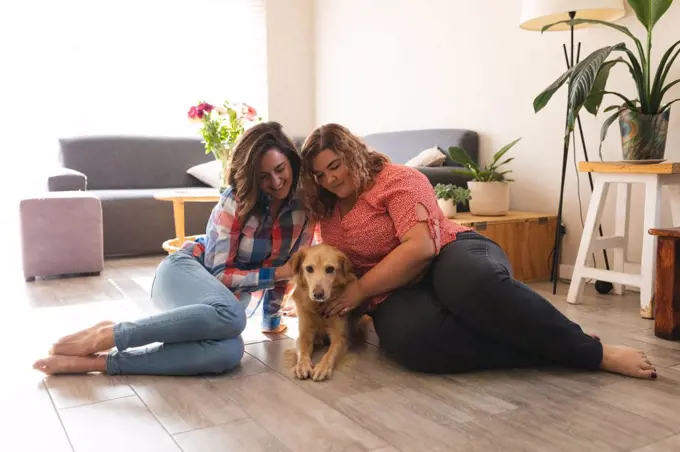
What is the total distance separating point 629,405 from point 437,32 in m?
3.17

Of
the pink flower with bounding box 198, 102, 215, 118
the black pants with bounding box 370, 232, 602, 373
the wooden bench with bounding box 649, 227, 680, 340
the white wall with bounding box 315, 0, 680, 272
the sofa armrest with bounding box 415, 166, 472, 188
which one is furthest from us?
the pink flower with bounding box 198, 102, 215, 118

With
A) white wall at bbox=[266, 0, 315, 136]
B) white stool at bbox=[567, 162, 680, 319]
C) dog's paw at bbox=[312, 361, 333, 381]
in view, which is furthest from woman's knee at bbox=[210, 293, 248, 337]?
Result: white wall at bbox=[266, 0, 315, 136]

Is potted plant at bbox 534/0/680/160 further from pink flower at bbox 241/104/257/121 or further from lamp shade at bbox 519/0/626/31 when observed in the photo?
pink flower at bbox 241/104/257/121

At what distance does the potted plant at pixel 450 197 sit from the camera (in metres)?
3.22

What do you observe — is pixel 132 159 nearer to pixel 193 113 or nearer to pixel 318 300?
pixel 193 113

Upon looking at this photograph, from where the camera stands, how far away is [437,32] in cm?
421

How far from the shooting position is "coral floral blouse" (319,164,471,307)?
1890 millimetres

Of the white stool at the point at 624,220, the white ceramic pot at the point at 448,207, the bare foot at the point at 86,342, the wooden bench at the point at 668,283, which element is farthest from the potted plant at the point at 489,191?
the bare foot at the point at 86,342

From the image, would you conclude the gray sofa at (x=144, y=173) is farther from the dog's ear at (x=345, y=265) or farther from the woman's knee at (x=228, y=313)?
the woman's knee at (x=228, y=313)

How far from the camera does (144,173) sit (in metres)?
4.79

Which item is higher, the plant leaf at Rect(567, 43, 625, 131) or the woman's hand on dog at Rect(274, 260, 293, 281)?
the plant leaf at Rect(567, 43, 625, 131)

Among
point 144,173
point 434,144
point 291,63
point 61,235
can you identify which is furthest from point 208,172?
point 434,144

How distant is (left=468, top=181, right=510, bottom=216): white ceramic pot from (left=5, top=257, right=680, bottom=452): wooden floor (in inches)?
47.0

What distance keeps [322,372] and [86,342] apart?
692 mm
